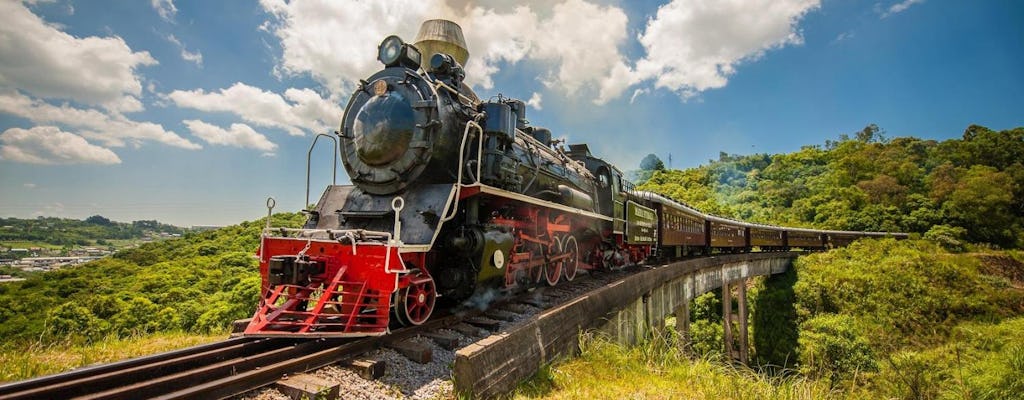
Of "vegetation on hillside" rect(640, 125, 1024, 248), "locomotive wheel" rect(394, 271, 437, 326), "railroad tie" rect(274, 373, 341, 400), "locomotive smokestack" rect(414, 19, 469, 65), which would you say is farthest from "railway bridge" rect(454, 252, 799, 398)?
"vegetation on hillside" rect(640, 125, 1024, 248)

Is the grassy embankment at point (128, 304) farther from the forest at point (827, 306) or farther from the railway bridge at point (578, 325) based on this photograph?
the railway bridge at point (578, 325)

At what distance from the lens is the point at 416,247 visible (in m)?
4.61

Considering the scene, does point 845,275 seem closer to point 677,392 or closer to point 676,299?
point 676,299

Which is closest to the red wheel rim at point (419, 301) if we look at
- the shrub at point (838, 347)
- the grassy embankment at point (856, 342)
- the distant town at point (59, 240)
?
the grassy embankment at point (856, 342)

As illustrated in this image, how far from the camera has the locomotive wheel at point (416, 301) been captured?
15.8 feet

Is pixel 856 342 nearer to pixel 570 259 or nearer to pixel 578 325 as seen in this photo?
pixel 570 259

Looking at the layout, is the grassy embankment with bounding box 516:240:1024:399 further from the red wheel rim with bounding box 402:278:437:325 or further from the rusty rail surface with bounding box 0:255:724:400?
the rusty rail surface with bounding box 0:255:724:400

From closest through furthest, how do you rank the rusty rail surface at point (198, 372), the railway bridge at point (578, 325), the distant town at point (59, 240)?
the rusty rail surface at point (198, 372) < the railway bridge at point (578, 325) < the distant town at point (59, 240)

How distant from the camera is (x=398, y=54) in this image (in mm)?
6059

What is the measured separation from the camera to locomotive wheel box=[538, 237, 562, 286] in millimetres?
7841

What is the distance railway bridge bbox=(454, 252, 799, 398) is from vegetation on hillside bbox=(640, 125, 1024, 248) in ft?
118

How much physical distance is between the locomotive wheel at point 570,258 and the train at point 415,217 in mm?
78

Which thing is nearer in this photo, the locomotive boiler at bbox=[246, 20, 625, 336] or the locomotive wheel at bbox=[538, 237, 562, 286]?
the locomotive boiler at bbox=[246, 20, 625, 336]

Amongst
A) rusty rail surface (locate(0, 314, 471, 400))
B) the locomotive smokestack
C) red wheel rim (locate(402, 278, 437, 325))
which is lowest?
rusty rail surface (locate(0, 314, 471, 400))
